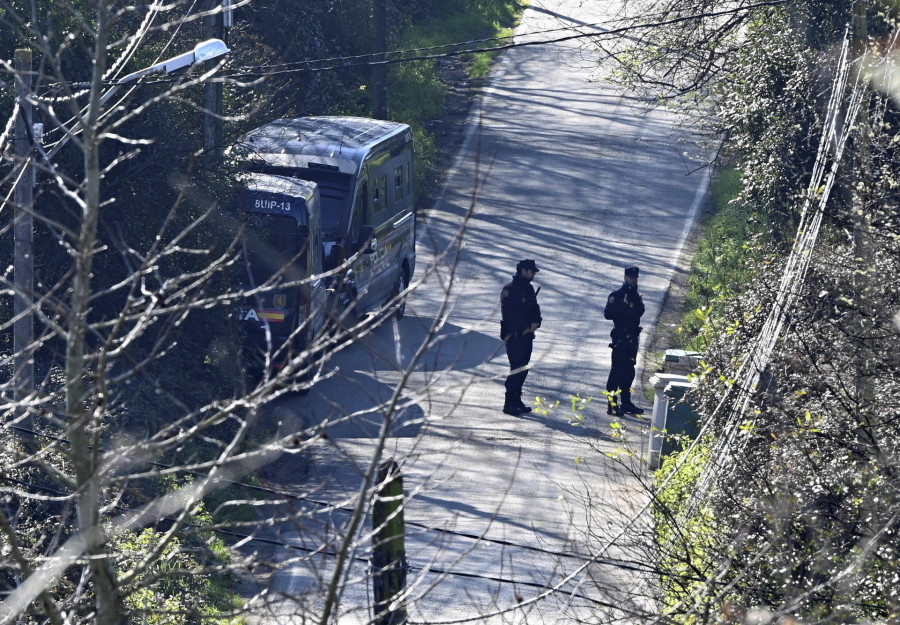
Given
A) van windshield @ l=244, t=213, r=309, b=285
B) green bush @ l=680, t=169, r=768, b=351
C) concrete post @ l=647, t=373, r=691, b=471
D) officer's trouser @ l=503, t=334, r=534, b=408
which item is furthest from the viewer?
green bush @ l=680, t=169, r=768, b=351

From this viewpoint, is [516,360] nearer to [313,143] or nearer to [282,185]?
[282,185]

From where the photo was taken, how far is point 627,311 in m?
13.2

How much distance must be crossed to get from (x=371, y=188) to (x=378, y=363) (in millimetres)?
2367

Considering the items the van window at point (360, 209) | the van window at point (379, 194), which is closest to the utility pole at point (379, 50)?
the van window at point (379, 194)

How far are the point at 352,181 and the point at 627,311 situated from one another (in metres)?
4.11

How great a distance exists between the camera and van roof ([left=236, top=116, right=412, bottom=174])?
→ 15078 mm

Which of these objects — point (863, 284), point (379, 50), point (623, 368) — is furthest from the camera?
point (379, 50)

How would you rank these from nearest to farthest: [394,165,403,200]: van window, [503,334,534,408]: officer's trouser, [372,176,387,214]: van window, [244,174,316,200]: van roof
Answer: [503,334,534,408]: officer's trouser
[244,174,316,200]: van roof
[372,176,387,214]: van window
[394,165,403,200]: van window

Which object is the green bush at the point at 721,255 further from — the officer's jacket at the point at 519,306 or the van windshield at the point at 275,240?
the van windshield at the point at 275,240

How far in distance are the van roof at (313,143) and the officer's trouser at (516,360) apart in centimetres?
360

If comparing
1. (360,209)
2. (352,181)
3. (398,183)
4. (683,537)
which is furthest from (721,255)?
(683,537)

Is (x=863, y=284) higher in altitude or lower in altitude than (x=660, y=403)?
higher

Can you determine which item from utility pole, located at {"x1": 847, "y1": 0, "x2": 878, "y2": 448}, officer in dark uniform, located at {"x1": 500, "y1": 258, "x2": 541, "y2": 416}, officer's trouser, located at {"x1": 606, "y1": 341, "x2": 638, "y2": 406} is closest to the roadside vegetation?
utility pole, located at {"x1": 847, "y1": 0, "x2": 878, "y2": 448}

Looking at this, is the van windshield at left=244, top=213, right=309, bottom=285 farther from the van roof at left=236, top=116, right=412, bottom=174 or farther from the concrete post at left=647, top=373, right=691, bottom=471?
the concrete post at left=647, top=373, right=691, bottom=471
